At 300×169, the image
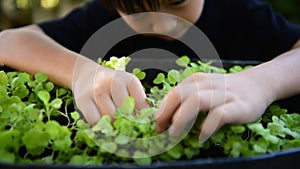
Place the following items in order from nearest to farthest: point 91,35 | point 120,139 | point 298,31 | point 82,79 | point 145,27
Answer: point 120,139, point 82,79, point 145,27, point 298,31, point 91,35

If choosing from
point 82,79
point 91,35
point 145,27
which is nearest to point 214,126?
point 82,79

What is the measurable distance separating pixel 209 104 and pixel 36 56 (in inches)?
14.4

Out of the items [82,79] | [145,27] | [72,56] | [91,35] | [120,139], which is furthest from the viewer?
[91,35]

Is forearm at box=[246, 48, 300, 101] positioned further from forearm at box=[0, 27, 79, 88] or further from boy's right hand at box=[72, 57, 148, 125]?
forearm at box=[0, 27, 79, 88]

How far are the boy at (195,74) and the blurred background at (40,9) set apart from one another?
122cm

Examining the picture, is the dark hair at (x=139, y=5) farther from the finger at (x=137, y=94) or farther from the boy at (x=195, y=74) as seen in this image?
the finger at (x=137, y=94)

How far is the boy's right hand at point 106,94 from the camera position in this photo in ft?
1.69

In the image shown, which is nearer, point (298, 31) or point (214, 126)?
point (214, 126)

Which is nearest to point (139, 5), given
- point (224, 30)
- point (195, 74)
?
point (195, 74)

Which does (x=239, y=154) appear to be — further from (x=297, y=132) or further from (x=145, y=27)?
(x=145, y=27)

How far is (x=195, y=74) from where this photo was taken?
506 millimetres

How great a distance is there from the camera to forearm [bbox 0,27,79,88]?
685 millimetres

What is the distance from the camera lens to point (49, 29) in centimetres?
105

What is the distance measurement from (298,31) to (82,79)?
549mm
